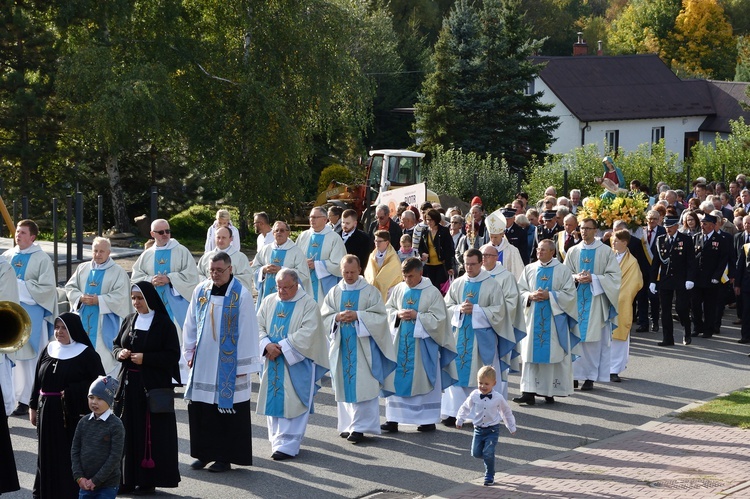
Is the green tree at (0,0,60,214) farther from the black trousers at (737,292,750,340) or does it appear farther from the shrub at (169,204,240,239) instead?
the black trousers at (737,292,750,340)

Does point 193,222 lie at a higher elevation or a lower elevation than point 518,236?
higher

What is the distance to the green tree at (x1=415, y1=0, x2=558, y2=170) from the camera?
129 feet

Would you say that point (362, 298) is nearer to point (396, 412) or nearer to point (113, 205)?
point (396, 412)

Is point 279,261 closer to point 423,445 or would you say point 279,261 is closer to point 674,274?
point 423,445

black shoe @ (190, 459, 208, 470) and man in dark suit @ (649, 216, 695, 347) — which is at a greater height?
man in dark suit @ (649, 216, 695, 347)

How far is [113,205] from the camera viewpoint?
3216cm

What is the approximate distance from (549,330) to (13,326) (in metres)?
6.54

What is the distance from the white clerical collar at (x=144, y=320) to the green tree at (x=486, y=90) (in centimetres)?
2985

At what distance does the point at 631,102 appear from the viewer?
55406mm

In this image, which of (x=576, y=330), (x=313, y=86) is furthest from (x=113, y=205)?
(x=576, y=330)

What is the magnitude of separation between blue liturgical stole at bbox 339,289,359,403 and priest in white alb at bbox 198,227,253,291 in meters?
2.39

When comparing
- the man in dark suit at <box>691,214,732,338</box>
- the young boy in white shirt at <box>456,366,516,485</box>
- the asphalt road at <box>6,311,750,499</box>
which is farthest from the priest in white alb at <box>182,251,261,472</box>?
the man in dark suit at <box>691,214,732,338</box>

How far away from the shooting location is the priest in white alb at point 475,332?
39.9 ft

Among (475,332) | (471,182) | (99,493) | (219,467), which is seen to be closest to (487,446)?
(219,467)
